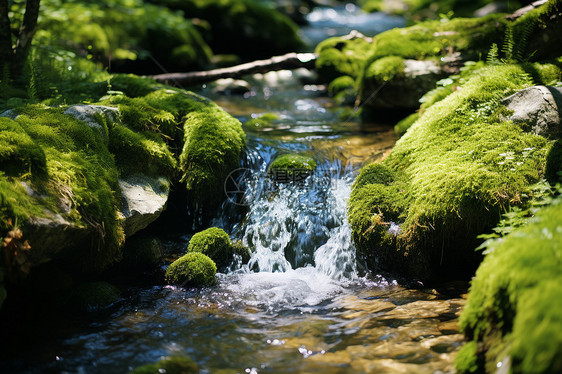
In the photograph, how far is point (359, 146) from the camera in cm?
799

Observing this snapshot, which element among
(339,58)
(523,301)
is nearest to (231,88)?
(339,58)

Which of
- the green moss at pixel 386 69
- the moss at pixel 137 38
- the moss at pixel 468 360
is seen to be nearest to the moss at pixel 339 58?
the green moss at pixel 386 69

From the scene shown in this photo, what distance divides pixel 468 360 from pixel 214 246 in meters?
3.40

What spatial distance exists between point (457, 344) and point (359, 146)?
15.7 feet

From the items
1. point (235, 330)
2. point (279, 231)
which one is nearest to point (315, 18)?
point (279, 231)

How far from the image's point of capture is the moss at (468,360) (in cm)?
319

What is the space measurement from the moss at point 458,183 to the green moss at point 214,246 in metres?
1.74

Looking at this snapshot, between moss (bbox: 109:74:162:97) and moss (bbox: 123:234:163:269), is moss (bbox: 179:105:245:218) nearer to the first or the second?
moss (bbox: 123:234:163:269)

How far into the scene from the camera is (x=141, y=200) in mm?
5367

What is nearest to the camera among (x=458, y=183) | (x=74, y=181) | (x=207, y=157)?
(x=74, y=181)

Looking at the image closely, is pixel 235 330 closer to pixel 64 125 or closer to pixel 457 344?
pixel 457 344

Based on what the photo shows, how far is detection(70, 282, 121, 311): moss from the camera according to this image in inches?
181

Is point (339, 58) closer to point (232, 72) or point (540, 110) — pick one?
point (232, 72)

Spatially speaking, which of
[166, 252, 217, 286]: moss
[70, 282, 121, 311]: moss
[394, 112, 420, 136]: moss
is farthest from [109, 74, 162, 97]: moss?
[394, 112, 420, 136]: moss
